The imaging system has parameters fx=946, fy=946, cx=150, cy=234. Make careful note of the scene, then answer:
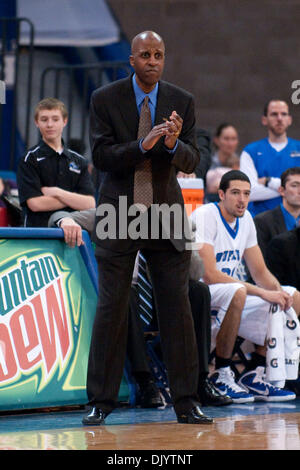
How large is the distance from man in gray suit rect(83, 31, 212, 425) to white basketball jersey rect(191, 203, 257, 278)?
68.8 inches

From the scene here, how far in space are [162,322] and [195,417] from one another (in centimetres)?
50

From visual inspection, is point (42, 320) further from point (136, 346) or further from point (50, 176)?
point (50, 176)

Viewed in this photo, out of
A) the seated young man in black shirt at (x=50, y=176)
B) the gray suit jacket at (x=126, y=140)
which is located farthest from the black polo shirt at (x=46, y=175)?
the gray suit jacket at (x=126, y=140)

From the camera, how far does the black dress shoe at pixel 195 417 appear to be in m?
4.74

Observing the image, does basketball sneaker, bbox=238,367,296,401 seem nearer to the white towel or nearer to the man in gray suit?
the white towel

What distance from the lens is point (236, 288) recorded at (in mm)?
6312

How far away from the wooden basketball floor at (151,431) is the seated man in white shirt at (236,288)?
56 cm

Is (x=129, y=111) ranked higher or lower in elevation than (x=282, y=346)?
higher

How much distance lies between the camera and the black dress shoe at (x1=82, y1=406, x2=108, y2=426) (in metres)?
4.75

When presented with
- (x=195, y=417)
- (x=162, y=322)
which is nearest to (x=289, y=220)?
(x=162, y=322)

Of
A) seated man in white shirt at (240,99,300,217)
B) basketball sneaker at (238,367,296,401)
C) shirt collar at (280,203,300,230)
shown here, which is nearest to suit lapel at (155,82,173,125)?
basketball sneaker at (238,367,296,401)

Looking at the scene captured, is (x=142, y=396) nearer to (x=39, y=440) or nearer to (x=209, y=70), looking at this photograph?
(x=39, y=440)
